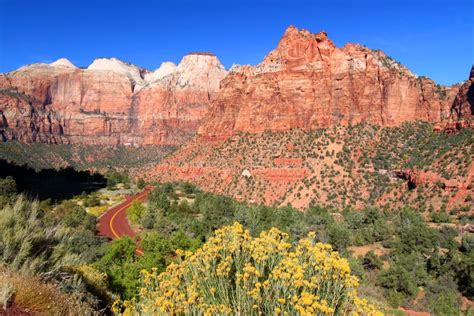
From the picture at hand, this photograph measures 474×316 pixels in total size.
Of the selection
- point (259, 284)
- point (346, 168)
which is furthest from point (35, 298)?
point (346, 168)

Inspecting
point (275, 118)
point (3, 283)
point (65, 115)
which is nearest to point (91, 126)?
point (65, 115)

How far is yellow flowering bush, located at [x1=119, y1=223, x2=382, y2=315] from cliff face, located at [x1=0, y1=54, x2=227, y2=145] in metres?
161

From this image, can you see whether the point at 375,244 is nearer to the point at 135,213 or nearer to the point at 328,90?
the point at 135,213

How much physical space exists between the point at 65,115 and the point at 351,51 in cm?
14195

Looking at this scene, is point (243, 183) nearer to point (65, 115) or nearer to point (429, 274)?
point (429, 274)

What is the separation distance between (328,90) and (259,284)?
74.3 m

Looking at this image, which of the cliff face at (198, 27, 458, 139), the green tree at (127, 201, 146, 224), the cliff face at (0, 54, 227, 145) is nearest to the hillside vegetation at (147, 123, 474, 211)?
the cliff face at (198, 27, 458, 139)

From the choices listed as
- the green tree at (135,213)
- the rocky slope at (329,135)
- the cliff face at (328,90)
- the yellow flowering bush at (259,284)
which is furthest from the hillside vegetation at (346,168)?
the yellow flowering bush at (259,284)

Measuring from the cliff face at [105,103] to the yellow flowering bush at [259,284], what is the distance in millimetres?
160784

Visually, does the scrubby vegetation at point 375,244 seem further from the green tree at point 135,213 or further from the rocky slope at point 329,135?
the rocky slope at point 329,135

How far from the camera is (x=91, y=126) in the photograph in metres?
172

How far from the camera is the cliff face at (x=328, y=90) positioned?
71438 mm

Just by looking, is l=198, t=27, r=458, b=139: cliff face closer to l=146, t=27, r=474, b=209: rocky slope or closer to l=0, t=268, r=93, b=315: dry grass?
l=146, t=27, r=474, b=209: rocky slope

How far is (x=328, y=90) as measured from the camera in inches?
2977
